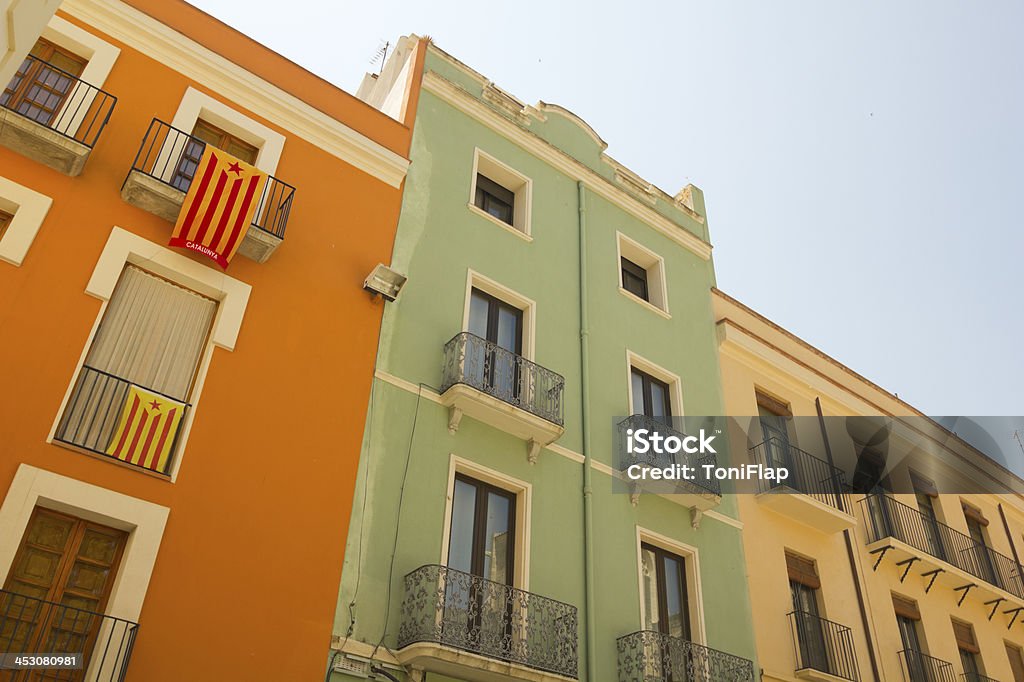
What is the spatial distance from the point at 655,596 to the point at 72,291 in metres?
9.66

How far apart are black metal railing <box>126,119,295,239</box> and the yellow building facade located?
32.0 ft

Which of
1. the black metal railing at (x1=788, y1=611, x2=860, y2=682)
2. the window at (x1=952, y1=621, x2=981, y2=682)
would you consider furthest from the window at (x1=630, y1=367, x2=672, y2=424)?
the window at (x1=952, y1=621, x2=981, y2=682)

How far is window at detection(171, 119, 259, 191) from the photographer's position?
39.4ft

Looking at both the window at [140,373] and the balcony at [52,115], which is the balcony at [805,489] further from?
the balcony at [52,115]

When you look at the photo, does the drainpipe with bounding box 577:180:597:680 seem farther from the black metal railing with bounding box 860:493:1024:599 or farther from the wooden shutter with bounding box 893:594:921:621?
the wooden shutter with bounding box 893:594:921:621

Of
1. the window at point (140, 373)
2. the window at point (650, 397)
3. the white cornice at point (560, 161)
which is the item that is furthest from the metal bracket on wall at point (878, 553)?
the window at point (140, 373)

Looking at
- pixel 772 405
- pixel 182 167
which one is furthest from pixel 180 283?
pixel 772 405

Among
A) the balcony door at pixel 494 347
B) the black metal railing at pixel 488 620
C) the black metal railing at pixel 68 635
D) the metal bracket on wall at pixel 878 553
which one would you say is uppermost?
the balcony door at pixel 494 347

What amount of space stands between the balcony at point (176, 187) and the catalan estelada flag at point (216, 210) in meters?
0.16

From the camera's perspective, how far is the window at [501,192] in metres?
16.3

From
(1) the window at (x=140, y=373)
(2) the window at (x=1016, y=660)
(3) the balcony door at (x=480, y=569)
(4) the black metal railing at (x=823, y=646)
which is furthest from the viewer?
(2) the window at (x=1016, y=660)

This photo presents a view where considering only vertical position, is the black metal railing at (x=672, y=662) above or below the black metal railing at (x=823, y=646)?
below

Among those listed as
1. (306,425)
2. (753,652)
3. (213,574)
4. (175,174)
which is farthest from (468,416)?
(753,652)

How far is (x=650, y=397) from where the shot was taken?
1614 centimetres
